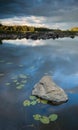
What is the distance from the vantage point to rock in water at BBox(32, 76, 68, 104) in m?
4.50

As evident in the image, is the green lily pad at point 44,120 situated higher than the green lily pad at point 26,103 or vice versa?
the green lily pad at point 26,103

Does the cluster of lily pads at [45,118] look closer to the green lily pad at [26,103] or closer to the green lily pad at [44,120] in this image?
the green lily pad at [44,120]

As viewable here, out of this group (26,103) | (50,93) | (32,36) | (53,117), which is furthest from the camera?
(32,36)

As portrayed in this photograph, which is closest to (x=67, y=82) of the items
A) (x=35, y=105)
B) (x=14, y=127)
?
(x=35, y=105)

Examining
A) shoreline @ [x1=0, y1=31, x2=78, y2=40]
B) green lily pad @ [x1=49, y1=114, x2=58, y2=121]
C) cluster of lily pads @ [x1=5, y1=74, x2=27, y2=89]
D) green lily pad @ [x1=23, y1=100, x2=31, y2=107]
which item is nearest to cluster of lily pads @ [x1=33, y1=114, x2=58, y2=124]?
green lily pad @ [x1=49, y1=114, x2=58, y2=121]

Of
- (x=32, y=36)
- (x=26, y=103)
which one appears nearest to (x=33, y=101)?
(x=26, y=103)

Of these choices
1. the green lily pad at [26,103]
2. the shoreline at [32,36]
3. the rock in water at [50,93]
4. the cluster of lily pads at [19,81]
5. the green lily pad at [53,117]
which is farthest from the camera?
the shoreline at [32,36]

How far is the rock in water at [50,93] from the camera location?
177 inches

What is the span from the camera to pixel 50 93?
4.62m

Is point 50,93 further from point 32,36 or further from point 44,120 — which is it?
point 32,36

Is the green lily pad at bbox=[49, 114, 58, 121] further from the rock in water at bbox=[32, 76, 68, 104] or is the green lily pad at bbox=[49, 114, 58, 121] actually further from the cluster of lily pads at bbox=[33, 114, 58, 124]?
the rock in water at bbox=[32, 76, 68, 104]

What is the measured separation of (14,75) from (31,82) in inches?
40.1

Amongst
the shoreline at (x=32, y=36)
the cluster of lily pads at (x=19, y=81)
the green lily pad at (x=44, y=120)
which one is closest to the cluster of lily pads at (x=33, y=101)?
the green lily pad at (x=44, y=120)

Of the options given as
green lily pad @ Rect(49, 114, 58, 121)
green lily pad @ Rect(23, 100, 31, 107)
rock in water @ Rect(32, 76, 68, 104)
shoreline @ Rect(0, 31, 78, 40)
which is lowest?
shoreline @ Rect(0, 31, 78, 40)
